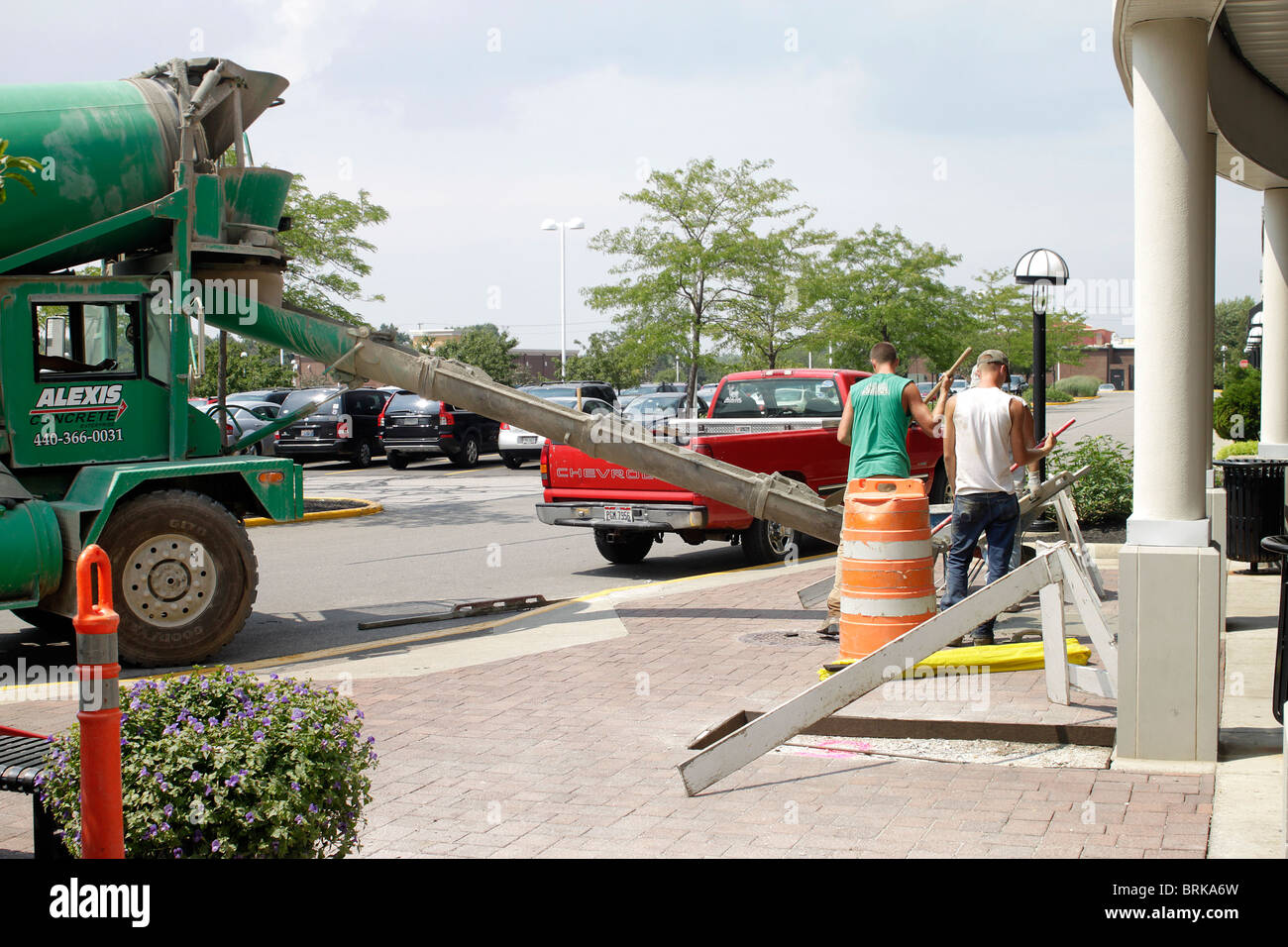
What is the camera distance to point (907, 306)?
33.3m

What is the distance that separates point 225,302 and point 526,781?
197 inches

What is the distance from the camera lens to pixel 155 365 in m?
8.79

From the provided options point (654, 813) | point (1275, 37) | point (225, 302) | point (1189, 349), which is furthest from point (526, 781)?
point (1275, 37)

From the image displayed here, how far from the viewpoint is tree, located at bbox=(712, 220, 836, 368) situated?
27.8 metres

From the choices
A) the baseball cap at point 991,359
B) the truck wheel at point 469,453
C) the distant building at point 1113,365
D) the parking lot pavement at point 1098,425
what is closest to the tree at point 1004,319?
the parking lot pavement at point 1098,425

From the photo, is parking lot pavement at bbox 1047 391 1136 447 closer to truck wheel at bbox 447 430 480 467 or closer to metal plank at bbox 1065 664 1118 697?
truck wheel at bbox 447 430 480 467

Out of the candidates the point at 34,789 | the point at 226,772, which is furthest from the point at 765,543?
the point at 226,772

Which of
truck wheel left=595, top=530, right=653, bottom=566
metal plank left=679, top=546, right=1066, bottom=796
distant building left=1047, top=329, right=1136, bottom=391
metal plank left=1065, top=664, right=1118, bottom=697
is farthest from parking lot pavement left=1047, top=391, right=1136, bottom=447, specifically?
distant building left=1047, top=329, right=1136, bottom=391

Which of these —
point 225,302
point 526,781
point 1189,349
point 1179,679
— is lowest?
point 526,781

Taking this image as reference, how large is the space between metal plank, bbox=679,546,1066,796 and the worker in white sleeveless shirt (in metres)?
2.60

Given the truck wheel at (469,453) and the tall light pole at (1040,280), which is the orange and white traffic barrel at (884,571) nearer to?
the tall light pole at (1040,280)

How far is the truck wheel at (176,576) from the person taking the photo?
8.31 metres

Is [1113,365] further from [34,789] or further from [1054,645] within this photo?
[34,789]
